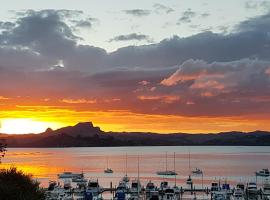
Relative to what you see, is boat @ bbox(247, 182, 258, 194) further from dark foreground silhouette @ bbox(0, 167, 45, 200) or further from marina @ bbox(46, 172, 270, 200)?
dark foreground silhouette @ bbox(0, 167, 45, 200)

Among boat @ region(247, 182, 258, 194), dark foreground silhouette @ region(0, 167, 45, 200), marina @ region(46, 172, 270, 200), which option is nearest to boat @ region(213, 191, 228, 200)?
marina @ region(46, 172, 270, 200)

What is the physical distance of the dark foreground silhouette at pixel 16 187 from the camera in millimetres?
24094

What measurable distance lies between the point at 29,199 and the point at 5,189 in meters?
1.49

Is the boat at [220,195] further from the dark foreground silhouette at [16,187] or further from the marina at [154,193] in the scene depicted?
the dark foreground silhouette at [16,187]

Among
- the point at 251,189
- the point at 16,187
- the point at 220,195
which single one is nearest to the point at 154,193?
the point at 220,195

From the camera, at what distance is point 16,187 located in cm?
2550

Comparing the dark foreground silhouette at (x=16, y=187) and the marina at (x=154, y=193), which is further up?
the dark foreground silhouette at (x=16, y=187)

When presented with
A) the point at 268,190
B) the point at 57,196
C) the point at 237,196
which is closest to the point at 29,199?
the point at 57,196

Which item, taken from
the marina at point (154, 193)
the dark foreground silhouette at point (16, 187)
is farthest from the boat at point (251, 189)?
the dark foreground silhouette at point (16, 187)

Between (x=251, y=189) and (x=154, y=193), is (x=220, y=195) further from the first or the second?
(x=251, y=189)

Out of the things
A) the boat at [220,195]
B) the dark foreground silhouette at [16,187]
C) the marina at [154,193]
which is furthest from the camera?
the marina at [154,193]

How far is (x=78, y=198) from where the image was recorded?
78000 millimetres

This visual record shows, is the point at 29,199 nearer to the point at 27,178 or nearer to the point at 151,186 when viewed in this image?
the point at 27,178

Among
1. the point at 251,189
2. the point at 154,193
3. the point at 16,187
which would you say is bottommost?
the point at 251,189
